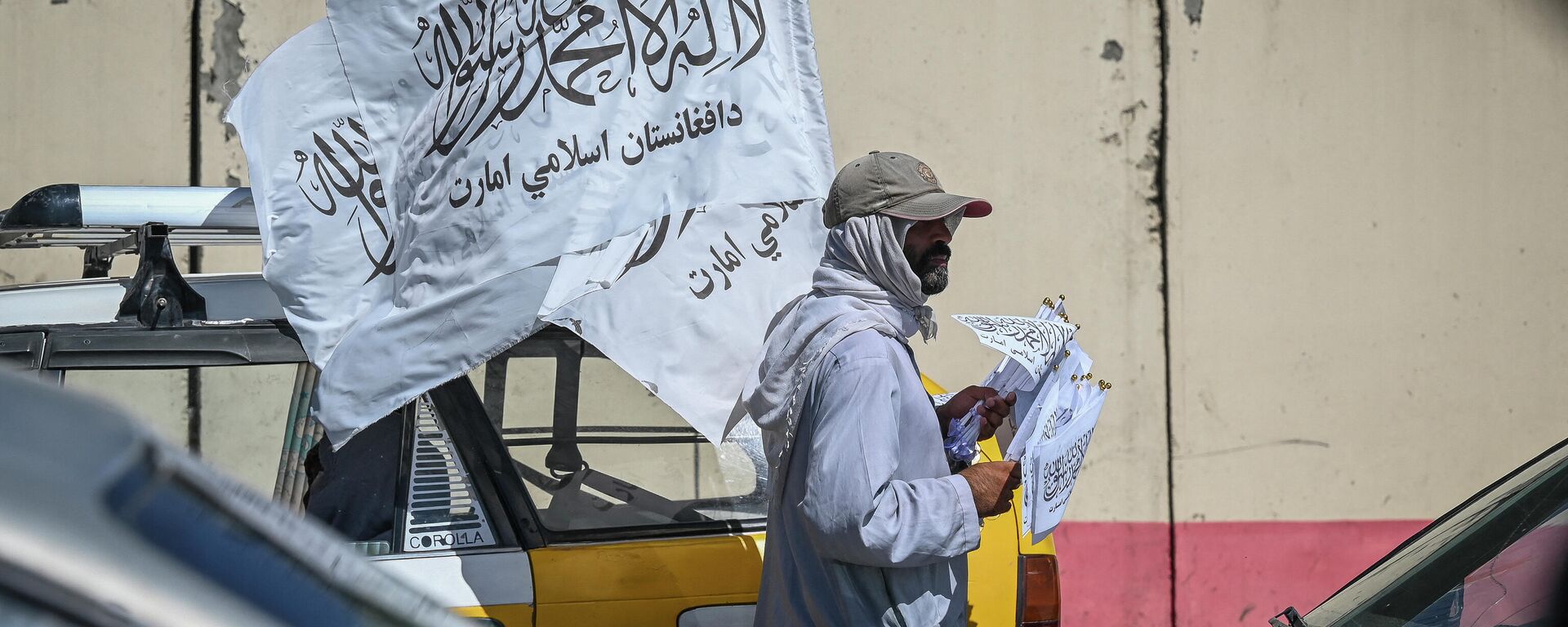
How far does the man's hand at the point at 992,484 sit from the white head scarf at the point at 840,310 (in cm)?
29

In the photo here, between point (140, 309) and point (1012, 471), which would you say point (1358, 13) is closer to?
point (1012, 471)

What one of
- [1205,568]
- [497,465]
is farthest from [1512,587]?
[1205,568]

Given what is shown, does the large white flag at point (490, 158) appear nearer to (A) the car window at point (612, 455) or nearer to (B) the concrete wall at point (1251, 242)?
(A) the car window at point (612, 455)

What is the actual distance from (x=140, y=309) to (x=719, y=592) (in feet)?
4.42

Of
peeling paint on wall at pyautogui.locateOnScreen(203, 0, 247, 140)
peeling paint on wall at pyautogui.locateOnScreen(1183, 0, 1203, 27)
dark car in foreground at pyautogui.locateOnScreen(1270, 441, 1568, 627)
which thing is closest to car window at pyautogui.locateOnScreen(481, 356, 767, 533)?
dark car in foreground at pyautogui.locateOnScreen(1270, 441, 1568, 627)

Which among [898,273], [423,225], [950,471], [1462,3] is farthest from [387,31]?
[1462,3]

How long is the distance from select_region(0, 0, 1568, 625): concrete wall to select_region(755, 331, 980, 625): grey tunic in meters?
3.38

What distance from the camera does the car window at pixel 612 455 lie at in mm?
2582

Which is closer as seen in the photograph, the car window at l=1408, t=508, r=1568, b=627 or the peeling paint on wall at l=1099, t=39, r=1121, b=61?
the car window at l=1408, t=508, r=1568, b=627

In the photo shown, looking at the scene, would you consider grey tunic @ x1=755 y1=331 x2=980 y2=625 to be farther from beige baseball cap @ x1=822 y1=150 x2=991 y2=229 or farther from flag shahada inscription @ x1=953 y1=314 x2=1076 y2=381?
beige baseball cap @ x1=822 y1=150 x2=991 y2=229

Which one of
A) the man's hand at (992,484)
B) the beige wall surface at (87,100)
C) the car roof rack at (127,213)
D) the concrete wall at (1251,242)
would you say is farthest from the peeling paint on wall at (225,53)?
the man's hand at (992,484)

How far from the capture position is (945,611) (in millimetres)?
2174

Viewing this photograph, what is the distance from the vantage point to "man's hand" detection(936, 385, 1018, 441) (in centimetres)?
228

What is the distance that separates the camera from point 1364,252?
20.0 feet
